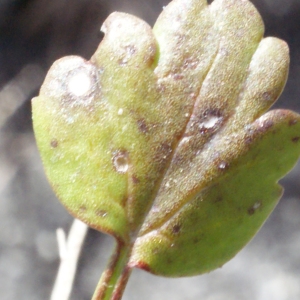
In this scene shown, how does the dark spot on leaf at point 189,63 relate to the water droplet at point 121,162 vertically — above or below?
above

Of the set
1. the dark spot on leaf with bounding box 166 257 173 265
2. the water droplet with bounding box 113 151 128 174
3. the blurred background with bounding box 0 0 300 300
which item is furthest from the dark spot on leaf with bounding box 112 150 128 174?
the blurred background with bounding box 0 0 300 300

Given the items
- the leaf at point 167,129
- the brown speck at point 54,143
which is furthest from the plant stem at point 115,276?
the brown speck at point 54,143

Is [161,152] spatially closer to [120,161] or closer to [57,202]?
[120,161]

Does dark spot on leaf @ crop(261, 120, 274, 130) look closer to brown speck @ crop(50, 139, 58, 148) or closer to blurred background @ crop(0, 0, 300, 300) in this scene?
brown speck @ crop(50, 139, 58, 148)

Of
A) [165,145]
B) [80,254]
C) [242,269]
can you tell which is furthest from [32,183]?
[165,145]

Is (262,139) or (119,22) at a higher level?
(119,22)

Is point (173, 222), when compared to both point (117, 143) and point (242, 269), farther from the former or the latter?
point (242, 269)

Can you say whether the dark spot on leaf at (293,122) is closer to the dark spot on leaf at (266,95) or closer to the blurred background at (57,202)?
the dark spot on leaf at (266,95)
